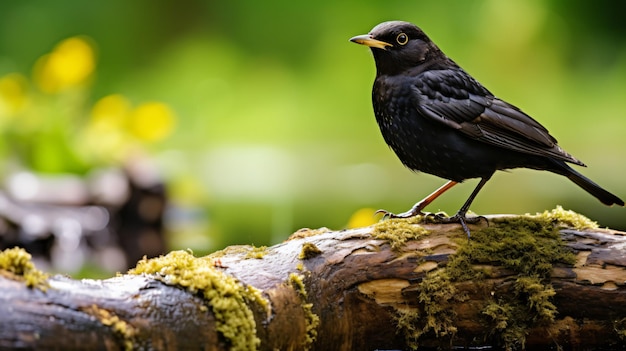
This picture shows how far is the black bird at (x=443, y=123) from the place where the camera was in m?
3.60

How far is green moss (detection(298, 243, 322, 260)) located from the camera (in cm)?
302

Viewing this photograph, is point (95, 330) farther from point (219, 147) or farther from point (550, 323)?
point (219, 147)

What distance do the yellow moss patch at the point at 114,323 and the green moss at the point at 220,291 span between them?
0.26 metres

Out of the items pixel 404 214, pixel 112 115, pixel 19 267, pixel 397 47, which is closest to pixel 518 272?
pixel 404 214

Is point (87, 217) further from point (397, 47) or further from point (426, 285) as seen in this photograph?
point (426, 285)

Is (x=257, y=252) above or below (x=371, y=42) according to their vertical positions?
below

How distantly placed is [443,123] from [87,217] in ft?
11.5

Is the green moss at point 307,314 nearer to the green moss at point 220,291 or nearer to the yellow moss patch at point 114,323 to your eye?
the green moss at point 220,291

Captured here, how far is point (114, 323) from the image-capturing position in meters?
2.34

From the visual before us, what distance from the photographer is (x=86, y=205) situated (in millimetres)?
6543

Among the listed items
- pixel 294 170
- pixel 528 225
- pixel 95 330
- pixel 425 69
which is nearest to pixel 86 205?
pixel 294 170

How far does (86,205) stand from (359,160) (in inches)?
137

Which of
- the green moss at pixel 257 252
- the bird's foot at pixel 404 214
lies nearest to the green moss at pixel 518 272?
the bird's foot at pixel 404 214

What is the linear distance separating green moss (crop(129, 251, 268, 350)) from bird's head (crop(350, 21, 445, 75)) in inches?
52.2
